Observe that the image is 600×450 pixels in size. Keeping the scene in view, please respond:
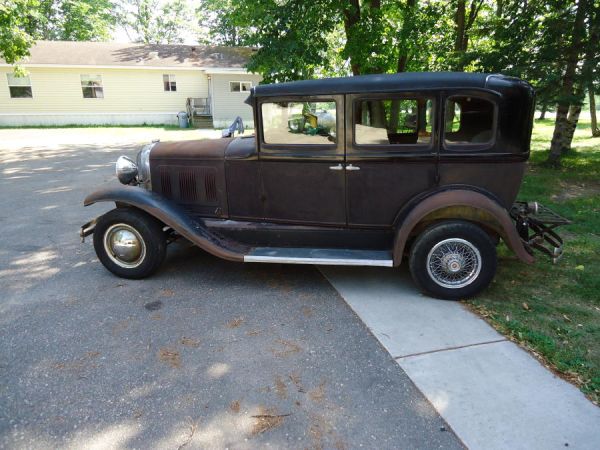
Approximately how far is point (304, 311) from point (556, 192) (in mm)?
6299

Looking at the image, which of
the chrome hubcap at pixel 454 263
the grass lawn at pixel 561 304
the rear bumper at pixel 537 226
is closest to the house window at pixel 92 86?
the grass lawn at pixel 561 304

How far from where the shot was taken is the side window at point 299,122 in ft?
13.2

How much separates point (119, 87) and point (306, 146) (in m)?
22.7

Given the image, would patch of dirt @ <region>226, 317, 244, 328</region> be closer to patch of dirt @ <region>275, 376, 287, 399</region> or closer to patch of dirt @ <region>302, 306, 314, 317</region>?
patch of dirt @ <region>302, 306, 314, 317</region>

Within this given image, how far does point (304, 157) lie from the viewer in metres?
4.11

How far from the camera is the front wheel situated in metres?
3.78

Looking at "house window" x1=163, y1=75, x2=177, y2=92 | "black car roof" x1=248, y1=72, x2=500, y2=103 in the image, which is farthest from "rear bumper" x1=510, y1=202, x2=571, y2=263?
"house window" x1=163, y1=75, x2=177, y2=92

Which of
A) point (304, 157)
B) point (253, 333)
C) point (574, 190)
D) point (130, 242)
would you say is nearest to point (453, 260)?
point (304, 157)

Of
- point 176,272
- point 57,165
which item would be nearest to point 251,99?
point 176,272

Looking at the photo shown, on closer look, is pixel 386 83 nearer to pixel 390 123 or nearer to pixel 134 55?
pixel 390 123

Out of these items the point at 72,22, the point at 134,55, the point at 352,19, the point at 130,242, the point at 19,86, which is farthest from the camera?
the point at 72,22

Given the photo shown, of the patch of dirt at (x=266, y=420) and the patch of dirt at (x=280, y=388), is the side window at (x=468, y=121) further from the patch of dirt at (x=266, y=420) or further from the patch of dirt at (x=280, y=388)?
the patch of dirt at (x=266, y=420)

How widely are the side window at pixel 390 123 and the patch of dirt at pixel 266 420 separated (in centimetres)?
244

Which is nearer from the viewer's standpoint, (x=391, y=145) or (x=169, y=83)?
(x=391, y=145)
